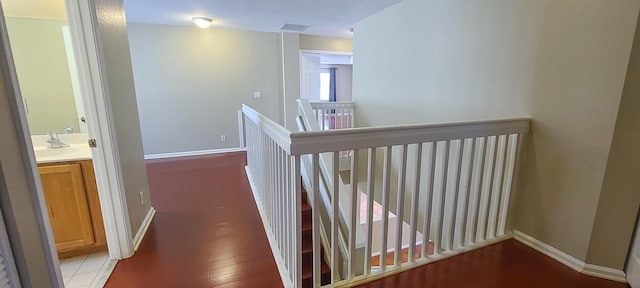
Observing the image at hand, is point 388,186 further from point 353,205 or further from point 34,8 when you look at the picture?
point 34,8

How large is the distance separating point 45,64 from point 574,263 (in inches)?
160

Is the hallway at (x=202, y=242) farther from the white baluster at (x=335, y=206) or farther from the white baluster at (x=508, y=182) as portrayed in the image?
the white baluster at (x=508, y=182)

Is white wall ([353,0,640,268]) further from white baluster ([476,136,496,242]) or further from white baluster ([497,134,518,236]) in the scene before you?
white baluster ([476,136,496,242])

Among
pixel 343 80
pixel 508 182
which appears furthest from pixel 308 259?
pixel 343 80

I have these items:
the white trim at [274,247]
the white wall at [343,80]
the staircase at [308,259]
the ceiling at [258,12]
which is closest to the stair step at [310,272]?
the staircase at [308,259]

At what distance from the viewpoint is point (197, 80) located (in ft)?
15.2

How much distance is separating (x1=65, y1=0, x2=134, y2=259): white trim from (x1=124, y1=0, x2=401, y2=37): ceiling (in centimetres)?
189

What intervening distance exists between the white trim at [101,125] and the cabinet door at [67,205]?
235 mm

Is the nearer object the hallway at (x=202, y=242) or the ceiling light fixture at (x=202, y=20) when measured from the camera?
the hallway at (x=202, y=242)

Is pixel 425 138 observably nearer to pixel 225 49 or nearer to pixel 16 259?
pixel 16 259

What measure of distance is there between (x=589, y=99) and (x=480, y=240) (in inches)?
44.1

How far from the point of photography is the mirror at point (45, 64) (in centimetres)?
207

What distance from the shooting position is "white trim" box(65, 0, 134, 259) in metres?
1.55

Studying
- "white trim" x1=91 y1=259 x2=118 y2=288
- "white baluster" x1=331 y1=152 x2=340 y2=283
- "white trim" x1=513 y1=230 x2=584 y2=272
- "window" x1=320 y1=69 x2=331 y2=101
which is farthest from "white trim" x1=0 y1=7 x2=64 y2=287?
"window" x1=320 y1=69 x2=331 y2=101
